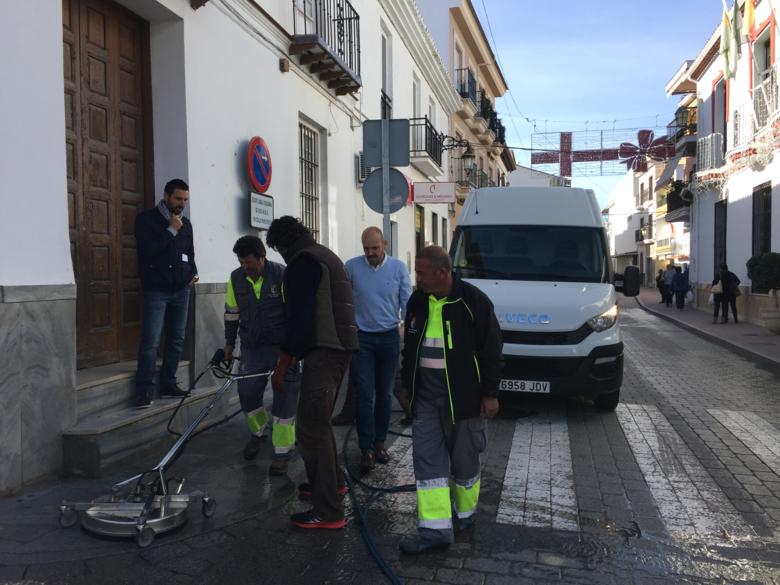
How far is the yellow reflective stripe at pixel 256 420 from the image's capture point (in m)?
5.24

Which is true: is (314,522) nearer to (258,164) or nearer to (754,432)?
(754,432)

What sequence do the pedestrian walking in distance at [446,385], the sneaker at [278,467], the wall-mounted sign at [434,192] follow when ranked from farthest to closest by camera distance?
the wall-mounted sign at [434,192]
the sneaker at [278,467]
the pedestrian walking in distance at [446,385]

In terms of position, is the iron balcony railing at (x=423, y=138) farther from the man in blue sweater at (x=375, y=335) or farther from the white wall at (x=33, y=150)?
the white wall at (x=33, y=150)

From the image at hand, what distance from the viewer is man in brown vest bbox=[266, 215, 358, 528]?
151 inches

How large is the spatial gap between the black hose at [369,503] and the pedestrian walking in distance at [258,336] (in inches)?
21.2

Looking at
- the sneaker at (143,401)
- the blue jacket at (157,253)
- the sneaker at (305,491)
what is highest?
the blue jacket at (157,253)

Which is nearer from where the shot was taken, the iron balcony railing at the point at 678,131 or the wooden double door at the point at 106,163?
the wooden double door at the point at 106,163

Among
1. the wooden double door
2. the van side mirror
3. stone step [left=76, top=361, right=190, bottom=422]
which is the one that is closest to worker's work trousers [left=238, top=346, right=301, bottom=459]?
stone step [left=76, top=361, right=190, bottom=422]

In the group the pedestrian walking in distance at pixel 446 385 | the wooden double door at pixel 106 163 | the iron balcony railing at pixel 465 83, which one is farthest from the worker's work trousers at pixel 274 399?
the iron balcony railing at pixel 465 83

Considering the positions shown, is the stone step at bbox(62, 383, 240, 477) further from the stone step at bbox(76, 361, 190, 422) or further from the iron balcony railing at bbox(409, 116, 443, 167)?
the iron balcony railing at bbox(409, 116, 443, 167)

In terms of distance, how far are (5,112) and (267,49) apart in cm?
466

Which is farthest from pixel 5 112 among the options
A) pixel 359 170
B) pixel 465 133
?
pixel 465 133

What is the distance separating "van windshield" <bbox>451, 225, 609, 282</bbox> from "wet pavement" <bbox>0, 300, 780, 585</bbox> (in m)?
1.84

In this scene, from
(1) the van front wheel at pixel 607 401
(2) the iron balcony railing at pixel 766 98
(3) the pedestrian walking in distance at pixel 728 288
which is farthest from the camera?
(3) the pedestrian walking in distance at pixel 728 288
